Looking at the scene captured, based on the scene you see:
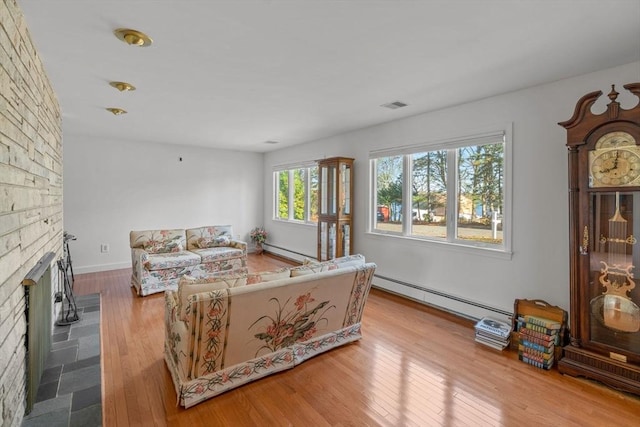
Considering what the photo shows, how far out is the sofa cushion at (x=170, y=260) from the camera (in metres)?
4.30

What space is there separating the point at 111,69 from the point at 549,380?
14.3 feet

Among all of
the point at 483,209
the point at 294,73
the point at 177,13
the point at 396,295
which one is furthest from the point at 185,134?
the point at 483,209

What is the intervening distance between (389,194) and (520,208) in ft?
5.78

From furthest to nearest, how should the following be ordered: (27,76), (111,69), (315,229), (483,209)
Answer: (315,229)
(483,209)
(111,69)
(27,76)

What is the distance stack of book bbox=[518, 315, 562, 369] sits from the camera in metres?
2.56

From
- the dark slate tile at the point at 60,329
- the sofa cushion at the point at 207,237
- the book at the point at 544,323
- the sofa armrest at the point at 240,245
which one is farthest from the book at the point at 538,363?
the sofa cushion at the point at 207,237

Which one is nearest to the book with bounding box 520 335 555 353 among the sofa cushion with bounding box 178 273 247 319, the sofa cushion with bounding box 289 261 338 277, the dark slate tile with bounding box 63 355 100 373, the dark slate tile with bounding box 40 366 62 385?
the sofa cushion with bounding box 289 261 338 277

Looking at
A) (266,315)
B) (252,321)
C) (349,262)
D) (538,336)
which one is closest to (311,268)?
(349,262)

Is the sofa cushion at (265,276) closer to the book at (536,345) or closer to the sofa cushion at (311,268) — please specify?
the sofa cushion at (311,268)

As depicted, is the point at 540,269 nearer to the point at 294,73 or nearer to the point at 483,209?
the point at 483,209

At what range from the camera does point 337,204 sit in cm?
482

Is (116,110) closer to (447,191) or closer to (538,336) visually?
(447,191)

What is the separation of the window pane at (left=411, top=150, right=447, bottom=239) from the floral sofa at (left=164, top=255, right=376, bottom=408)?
1625 millimetres

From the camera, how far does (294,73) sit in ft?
8.77
